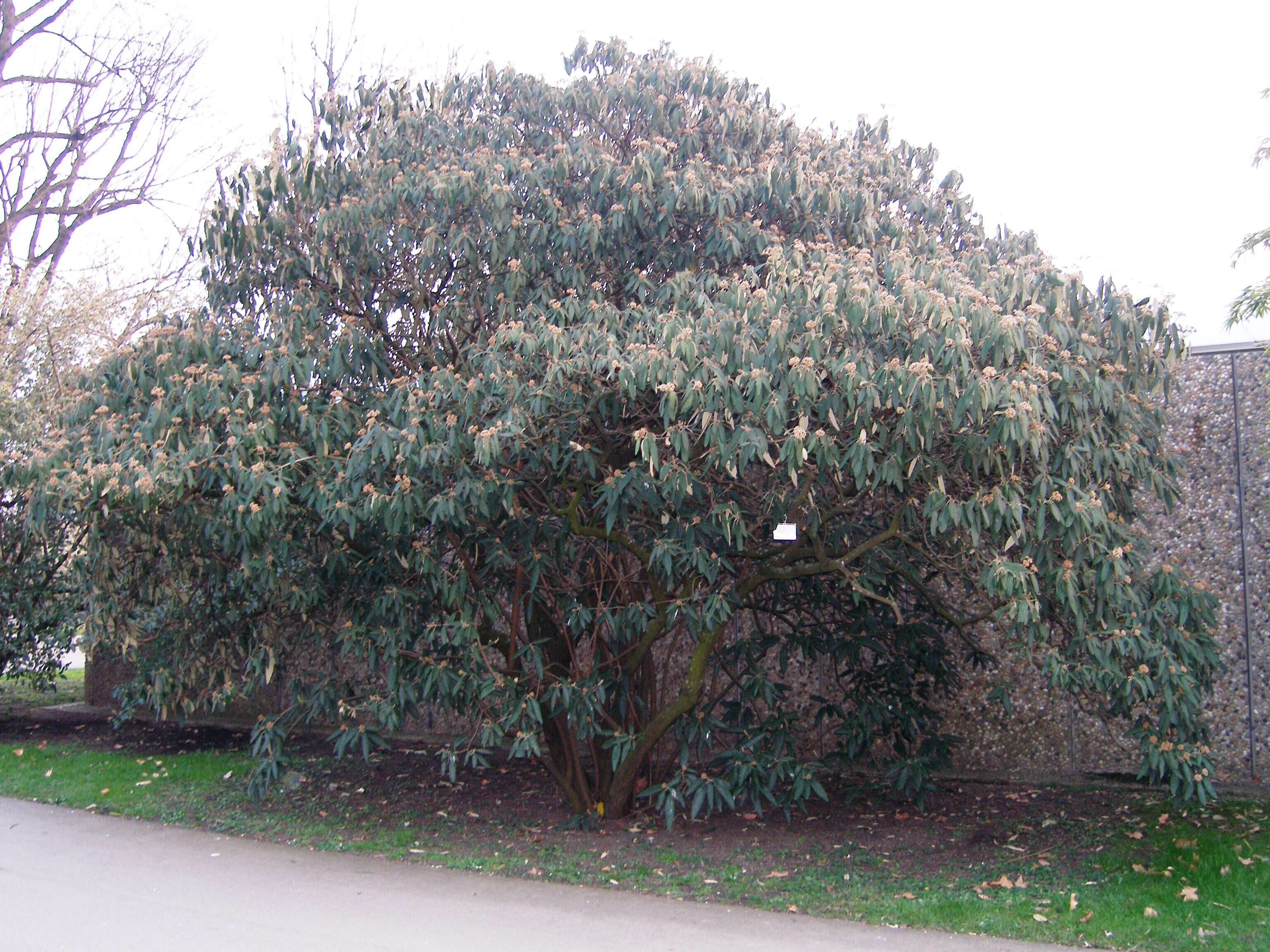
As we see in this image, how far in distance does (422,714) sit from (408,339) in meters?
5.26

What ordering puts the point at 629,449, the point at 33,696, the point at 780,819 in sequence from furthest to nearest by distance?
the point at 33,696 → the point at 780,819 → the point at 629,449

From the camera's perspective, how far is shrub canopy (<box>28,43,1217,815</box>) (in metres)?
5.29

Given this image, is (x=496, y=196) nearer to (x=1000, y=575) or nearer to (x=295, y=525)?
(x=295, y=525)

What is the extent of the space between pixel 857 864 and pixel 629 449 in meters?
3.10

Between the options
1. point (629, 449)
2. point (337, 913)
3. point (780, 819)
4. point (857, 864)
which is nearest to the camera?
point (337, 913)

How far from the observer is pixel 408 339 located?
7.08m

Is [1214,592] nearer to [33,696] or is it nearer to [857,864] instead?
[857,864]

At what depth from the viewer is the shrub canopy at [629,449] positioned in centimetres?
529

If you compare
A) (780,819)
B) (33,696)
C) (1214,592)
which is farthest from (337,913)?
(33,696)

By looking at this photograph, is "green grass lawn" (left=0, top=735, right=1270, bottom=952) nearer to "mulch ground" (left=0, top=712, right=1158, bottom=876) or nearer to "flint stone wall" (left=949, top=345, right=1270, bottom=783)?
"mulch ground" (left=0, top=712, right=1158, bottom=876)

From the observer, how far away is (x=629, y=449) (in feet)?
21.0

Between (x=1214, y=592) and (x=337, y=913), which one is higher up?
(x=1214, y=592)

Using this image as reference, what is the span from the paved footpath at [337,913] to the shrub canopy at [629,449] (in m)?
0.89

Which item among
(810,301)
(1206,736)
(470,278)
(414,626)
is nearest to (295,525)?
(414,626)
